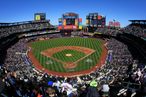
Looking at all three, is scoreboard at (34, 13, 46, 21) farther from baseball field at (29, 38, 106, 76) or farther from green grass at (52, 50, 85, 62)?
green grass at (52, 50, 85, 62)

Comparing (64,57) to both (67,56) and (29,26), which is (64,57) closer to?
(67,56)

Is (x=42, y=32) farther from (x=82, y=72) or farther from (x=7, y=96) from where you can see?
(x=7, y=96)

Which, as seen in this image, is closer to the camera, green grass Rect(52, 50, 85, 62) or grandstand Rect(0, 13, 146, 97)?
grandstand Rect(0, 13, 146, 97)

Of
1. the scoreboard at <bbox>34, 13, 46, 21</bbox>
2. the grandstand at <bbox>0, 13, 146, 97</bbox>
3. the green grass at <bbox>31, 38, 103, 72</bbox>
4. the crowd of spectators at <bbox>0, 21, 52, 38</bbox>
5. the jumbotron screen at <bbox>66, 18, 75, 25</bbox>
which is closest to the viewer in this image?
the grandstand at <bbox>0, 13, 146, 97</bbox>

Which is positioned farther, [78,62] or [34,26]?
[34,26]

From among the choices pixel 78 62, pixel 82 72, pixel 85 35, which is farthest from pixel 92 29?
pixel 82 72

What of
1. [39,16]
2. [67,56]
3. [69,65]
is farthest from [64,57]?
[39,16]

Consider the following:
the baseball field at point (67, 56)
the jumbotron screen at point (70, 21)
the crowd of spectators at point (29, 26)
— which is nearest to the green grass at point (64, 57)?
the baseball field at point (67, 56)

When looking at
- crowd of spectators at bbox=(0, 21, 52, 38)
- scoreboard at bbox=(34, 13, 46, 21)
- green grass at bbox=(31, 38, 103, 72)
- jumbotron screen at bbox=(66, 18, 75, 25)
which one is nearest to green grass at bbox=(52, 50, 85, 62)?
green grass at bbox=(31, 38, 103, 72)
